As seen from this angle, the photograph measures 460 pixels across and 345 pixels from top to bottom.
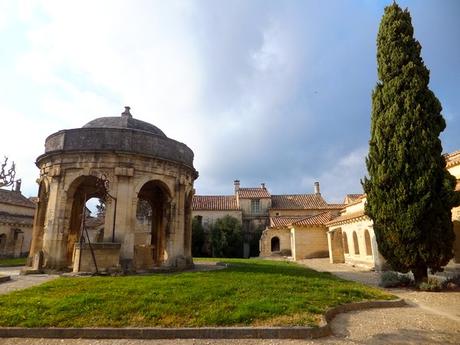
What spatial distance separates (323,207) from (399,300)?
128 feet

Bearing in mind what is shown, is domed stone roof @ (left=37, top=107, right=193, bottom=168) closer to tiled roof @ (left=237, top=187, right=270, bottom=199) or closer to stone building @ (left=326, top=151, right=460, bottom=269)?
stone building @ (left=326, top=151, right=460, bottom=269)

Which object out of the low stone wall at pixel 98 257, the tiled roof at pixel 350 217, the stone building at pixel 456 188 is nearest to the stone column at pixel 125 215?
the low stone wall at pixel 98 257

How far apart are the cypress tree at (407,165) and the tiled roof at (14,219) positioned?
35391mm

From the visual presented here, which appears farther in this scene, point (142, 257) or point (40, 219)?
point (142, 257)

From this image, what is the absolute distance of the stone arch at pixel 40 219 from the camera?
14820 mm

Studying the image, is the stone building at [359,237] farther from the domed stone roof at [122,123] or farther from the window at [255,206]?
the window at [255,206]

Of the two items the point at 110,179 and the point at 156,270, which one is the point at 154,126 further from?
the point at 156,270

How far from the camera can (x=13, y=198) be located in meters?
39.6

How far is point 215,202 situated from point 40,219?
33442 mm

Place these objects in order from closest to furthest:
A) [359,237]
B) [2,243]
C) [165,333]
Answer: [165,333] < [359,237] < [2,243]

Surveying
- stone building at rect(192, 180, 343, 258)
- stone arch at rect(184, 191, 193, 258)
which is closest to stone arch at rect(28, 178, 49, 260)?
stone arch at rect(184, 191, 193, 258)

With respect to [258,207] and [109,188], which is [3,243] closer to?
[109,188]

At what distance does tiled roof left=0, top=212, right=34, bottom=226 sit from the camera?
3406cm

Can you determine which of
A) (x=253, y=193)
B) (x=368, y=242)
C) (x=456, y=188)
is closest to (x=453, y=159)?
(x=456, y=188)
